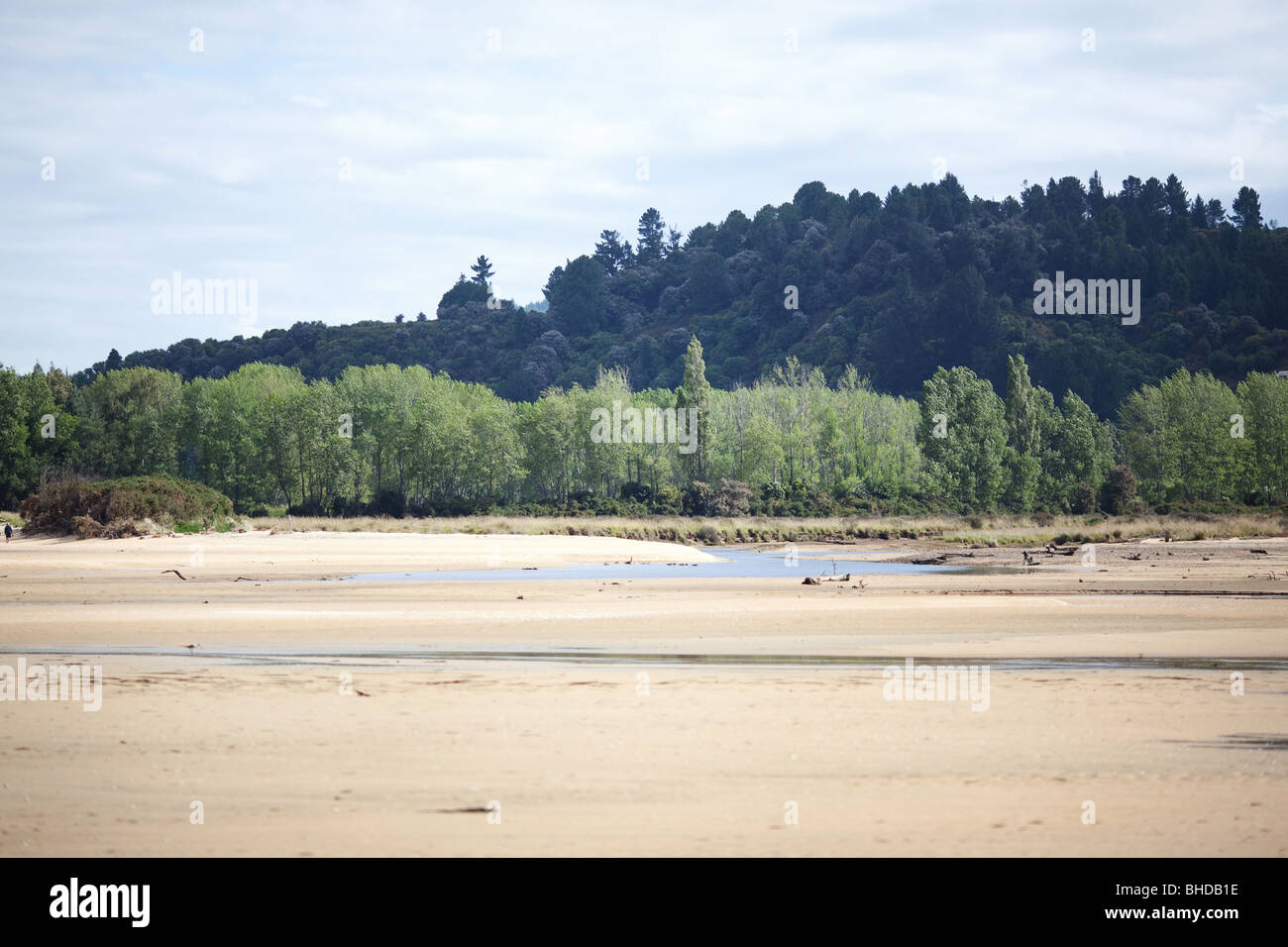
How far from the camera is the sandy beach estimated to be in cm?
879

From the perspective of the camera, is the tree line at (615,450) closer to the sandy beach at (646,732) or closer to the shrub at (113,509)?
the shrub at (113,509)

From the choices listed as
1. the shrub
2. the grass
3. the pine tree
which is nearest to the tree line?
the pine tree

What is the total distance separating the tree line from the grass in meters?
7.03

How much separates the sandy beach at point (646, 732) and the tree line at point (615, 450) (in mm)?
62592

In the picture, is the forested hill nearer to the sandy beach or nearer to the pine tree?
the pine tree

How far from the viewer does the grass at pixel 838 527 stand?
207 ft

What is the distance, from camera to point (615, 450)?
97.0 m

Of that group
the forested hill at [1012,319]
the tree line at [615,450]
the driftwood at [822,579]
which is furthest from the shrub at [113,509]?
the forested hill at [1012,319]

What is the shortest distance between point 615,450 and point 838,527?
84.9 ft

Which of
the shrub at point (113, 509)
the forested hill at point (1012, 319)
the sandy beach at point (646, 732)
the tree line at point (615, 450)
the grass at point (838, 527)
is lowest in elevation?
the grass at point (838, 527)
